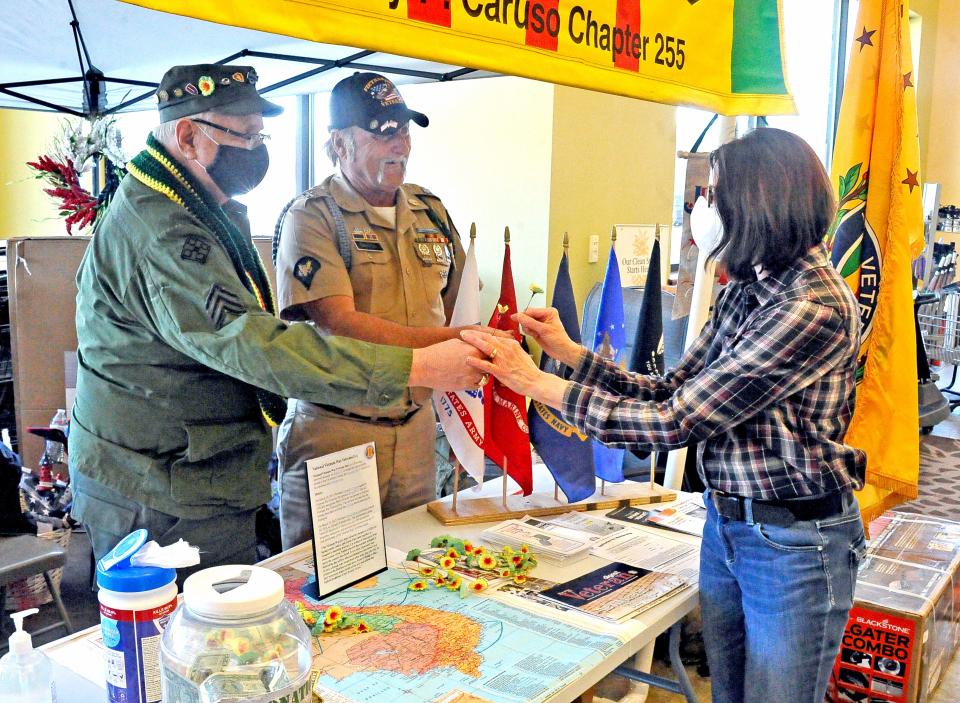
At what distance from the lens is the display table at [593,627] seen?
1296 millimetres

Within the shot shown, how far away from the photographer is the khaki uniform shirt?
79.4 inches

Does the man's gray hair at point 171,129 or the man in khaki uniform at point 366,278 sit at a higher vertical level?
the man's gray hair at point 171,129

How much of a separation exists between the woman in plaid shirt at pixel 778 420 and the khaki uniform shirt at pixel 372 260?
30.1 inches

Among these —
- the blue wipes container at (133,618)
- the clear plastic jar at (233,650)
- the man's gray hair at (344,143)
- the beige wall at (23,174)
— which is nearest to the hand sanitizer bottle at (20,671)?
the blue wipes container at (133,618)

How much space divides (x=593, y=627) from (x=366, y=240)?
1.09 metres

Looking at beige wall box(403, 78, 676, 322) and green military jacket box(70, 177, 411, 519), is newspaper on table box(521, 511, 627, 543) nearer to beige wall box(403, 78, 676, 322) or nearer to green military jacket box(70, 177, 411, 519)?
green military jacket box(70, 177, 411, 519)

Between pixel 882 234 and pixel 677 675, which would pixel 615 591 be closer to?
pixel 677 675

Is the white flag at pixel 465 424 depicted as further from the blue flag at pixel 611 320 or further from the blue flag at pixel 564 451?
the blue flag at pixel 611 320

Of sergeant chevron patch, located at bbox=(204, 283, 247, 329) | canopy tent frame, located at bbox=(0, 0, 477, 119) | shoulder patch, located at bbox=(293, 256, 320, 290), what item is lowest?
sergeant chevron patch, located at bbox=(204, 283, 247, 329)

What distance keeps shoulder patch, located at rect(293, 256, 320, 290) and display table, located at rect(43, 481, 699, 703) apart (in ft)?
1.87

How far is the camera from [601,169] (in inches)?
176

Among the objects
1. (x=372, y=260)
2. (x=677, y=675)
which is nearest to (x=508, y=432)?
(x=372, y=260)

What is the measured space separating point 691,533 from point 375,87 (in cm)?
125

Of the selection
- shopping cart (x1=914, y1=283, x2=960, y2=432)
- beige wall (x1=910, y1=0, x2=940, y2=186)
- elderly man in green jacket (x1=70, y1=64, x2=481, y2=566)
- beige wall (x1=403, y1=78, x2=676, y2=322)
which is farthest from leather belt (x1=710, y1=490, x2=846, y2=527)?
beige wall (x1=910, y1=0, x2=940, y2=186)
